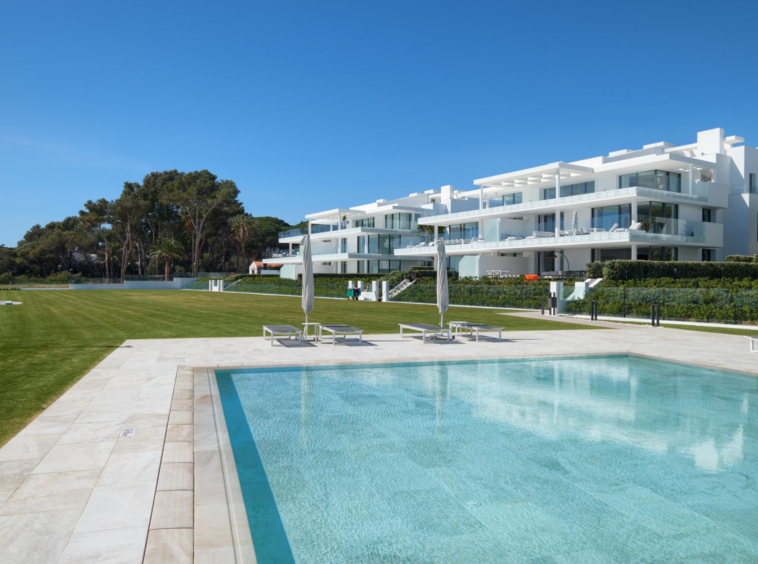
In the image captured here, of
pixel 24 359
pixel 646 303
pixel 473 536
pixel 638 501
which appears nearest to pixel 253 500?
pixel 473 536

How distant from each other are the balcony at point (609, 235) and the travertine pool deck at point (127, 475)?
24.5 meters

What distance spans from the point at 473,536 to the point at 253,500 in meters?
1.78

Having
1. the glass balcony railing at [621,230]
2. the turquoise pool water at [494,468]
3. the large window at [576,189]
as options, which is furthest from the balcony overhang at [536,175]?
the turquoise pool water at [494,468]

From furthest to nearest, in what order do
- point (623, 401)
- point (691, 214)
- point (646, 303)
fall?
point (691, 214) < point (646, 303) < point (623, 401)

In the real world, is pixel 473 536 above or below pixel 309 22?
below

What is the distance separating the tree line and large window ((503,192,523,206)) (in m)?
41.4

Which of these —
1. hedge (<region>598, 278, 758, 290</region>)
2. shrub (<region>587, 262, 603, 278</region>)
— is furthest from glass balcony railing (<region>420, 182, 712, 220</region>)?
hedge (<region>598, 278, 758, 290</region>)

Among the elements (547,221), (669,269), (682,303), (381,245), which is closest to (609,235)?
(669,269)

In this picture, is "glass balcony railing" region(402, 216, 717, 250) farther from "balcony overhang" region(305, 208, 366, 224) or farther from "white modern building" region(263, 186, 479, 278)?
"balcony overhang" region(305, 208, 366, 224)

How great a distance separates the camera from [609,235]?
108ft

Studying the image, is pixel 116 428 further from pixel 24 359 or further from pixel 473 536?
pixel 24 359

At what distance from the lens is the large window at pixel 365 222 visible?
6172cm

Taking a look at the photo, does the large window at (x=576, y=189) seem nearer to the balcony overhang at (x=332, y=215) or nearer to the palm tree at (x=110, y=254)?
the balcony overhang at (x=332, y=215)

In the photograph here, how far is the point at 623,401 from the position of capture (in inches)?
313
